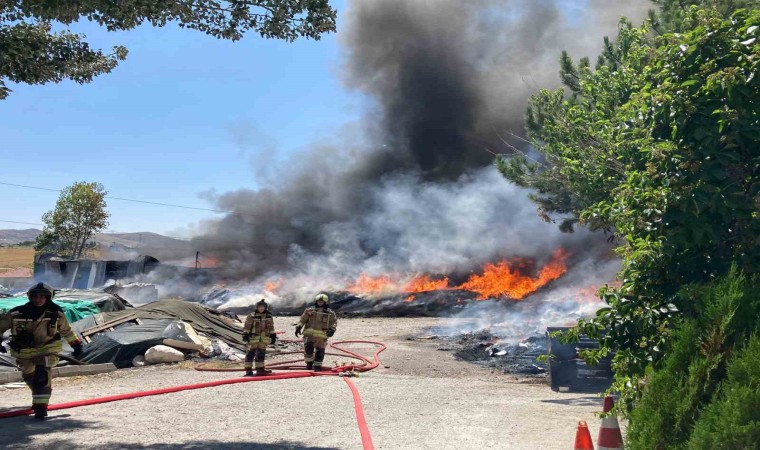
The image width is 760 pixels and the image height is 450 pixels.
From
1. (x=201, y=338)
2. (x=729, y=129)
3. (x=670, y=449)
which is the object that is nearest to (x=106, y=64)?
(x=201, y=338)

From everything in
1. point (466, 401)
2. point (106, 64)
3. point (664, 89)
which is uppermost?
point (106, 64)

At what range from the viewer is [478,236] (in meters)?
31.7

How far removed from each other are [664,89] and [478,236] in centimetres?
2745

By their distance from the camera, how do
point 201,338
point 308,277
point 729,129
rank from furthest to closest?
point 308,277 < point 201,338 < point 729,129

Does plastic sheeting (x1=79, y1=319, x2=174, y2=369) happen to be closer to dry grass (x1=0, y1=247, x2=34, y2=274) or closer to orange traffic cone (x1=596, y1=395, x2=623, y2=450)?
orange traffic cone (x1=596, y1=395, x2=623, y2=450)

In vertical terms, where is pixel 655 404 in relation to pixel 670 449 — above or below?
above

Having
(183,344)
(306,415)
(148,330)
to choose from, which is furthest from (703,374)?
(148,330)

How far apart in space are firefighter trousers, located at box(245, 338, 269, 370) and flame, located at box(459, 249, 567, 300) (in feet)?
54.8

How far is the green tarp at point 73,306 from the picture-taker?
14.6 meters

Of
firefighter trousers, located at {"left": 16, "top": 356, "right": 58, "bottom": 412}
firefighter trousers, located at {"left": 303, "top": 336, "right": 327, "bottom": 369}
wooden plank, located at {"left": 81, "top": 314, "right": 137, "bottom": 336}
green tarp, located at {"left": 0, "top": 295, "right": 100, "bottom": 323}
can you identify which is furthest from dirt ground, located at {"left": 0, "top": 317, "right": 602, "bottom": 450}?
green tarp, located at {"left": 0, "top": 295, "right": 100, "bottom": 323}

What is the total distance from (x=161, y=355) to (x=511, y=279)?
64.2 ft

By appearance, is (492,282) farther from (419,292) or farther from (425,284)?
(419,292)

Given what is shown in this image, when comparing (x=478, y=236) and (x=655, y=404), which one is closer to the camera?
(x=655, y=404)

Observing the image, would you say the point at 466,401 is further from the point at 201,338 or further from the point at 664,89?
the point at 201,338
